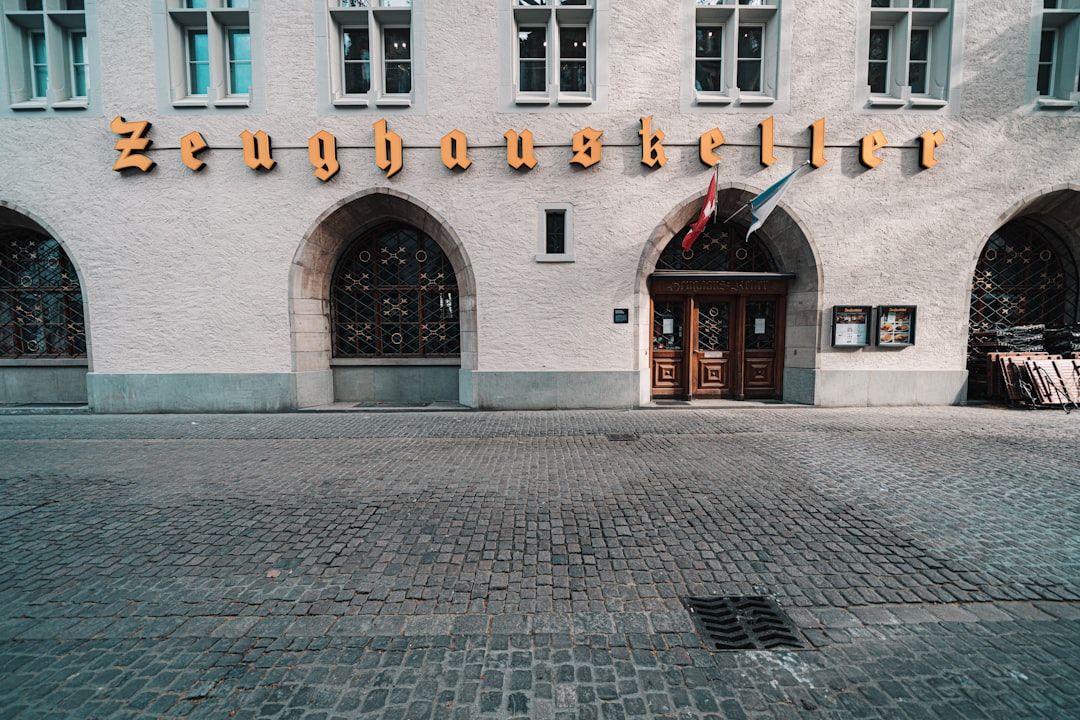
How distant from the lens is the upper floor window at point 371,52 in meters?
9.05

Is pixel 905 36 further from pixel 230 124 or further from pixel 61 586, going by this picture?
pixel 61 586

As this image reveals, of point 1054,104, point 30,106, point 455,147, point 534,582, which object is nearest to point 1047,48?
point 1054,104

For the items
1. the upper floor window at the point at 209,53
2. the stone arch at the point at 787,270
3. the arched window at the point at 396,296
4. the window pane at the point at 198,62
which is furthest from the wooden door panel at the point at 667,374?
the window pane at the point at 198,62

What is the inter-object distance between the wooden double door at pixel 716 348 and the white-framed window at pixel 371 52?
7683 millimetres

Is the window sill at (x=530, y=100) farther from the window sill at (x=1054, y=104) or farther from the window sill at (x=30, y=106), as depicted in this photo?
Result: the window sill at (x=1054, y=104)

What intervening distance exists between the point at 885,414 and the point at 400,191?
1111cm

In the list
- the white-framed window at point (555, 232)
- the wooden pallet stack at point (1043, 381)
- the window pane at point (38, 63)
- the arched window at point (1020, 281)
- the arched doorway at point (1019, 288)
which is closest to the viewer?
the wooden pallet stack at point (1043, 381)

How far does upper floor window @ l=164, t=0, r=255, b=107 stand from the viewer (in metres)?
9.09

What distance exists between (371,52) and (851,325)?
1203 centimetres

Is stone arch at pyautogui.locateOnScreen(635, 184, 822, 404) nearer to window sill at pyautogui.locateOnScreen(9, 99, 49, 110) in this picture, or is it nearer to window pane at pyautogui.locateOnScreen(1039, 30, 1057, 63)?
window pane at pyautogui.locateOnScreen(1039, 30, 1057, 63)

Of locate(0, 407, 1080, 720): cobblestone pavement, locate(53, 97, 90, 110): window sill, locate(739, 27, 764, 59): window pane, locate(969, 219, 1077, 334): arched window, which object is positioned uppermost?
locate(739, 27, 764, 59): window pane

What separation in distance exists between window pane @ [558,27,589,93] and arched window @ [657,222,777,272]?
4106mm

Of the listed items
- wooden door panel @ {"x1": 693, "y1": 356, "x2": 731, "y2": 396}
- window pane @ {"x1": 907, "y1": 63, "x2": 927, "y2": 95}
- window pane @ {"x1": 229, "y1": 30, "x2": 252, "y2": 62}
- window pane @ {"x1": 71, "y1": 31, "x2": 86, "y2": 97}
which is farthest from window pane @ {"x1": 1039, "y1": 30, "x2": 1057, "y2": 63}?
window pane @ {"x1": 71, "y1": 31, "x2": 86, "y2": 97}

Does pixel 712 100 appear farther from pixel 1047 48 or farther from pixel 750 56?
pixel 1047 48
